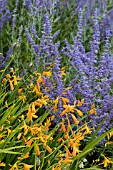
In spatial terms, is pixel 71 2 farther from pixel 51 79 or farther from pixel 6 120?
pixel 6 120

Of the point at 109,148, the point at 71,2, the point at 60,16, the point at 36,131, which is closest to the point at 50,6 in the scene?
the point at 60,16

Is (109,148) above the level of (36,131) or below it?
below

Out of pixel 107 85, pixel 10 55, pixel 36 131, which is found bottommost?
pixel 36 131

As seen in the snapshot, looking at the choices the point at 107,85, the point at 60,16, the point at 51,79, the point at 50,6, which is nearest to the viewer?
the point at 107,85

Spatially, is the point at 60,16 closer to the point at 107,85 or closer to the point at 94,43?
the point at 94,43

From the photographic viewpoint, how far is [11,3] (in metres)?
4.14

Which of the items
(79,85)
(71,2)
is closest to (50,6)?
(71,2)

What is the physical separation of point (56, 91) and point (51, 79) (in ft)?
0.59

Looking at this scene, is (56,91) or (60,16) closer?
(56,91)

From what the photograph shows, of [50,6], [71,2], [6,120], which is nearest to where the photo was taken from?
[6,120]

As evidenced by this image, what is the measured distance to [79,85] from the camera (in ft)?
8.65

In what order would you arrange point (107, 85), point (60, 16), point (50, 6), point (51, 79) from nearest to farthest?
point (107, 85), point (51, 79), point (50, 6), point (60, 16)

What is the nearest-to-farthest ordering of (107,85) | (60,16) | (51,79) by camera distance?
(107,85) < (51,79) < (60,16)

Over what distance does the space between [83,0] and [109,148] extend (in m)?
1.97
